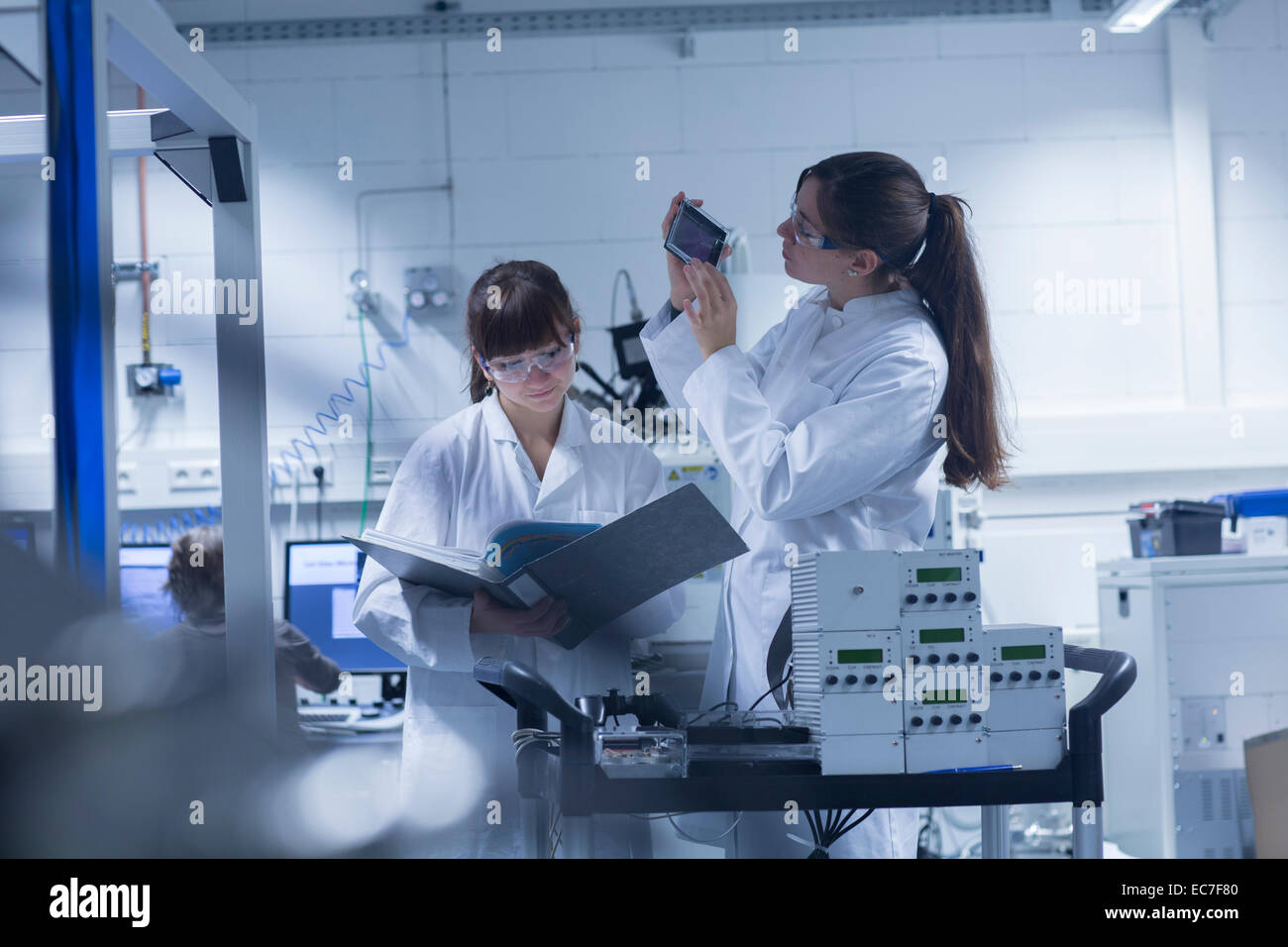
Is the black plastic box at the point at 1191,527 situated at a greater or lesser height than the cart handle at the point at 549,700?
greater

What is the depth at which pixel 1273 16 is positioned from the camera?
3457 mm

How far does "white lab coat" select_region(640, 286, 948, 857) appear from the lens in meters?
1.24

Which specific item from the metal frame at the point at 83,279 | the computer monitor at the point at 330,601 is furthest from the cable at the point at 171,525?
the metal frame at the point at 83,279

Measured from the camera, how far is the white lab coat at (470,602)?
4.76 feet

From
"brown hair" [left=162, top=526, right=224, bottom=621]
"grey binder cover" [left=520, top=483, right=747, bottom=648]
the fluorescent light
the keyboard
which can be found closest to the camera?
"grey binder cover" [left=520, top=483, right=747, bottom=648]

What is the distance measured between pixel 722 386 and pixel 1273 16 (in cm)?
325

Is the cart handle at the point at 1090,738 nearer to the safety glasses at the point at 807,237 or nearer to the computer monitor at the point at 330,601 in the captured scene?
the safety glasses at the point at 807,237

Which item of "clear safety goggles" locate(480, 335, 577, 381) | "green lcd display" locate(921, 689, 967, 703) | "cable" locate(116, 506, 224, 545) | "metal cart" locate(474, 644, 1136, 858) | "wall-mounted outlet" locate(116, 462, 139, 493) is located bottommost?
"metal cart" locate(474, 644, 1136, 858)

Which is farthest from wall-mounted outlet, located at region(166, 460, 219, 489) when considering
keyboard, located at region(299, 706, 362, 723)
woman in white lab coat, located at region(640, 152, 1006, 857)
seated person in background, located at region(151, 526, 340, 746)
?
woman in white lab coat, located at region(640, 152, 1006, 857)

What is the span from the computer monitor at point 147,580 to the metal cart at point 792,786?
6.23 ft

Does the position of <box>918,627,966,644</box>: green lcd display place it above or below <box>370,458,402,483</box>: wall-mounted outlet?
below

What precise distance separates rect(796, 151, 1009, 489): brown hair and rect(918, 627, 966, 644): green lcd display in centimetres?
39

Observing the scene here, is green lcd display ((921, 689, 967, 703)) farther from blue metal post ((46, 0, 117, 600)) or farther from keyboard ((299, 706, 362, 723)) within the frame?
keyboard ((299, 706, 362, 723))
